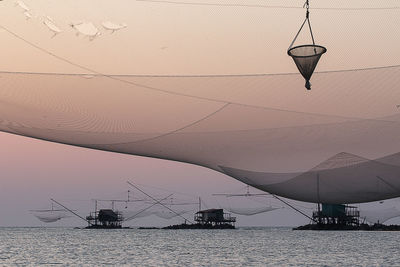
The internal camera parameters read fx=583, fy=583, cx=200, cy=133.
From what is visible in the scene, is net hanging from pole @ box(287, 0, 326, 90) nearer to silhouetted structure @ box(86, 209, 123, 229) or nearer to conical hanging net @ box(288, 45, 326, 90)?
conical hanging net @ box(288, 45, 326, 90)

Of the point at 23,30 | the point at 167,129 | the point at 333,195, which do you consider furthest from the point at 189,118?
the point at 333,195

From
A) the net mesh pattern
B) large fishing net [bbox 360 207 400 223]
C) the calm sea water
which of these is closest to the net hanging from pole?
the net mesh pattern

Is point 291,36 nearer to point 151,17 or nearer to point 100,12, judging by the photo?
point 151,17

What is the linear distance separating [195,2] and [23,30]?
3.88 meters

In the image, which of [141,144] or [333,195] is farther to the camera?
[333,195]

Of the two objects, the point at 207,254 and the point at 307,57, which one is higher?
the point at 307,57

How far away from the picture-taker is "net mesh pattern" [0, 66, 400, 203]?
1488 cm

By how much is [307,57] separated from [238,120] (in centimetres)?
849

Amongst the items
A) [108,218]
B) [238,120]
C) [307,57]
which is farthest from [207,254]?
[108,218]

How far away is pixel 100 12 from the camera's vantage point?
13.0 meters

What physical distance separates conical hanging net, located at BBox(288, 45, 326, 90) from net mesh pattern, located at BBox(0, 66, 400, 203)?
6042 mm

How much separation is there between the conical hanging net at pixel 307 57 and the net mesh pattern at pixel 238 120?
6.04 m

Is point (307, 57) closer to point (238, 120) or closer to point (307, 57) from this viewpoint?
point (307, 57)

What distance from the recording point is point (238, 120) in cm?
1716
